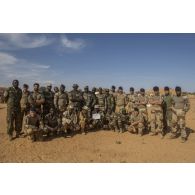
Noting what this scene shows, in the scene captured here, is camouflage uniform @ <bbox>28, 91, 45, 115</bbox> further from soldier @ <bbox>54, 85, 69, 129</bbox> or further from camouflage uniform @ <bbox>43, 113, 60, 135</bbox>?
soldier @ <bbox>54, 85, 69, 129</bbox>

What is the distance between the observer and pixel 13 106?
32.2 feet

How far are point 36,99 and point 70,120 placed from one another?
1547mm

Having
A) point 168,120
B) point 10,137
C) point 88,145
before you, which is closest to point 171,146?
point 168,120

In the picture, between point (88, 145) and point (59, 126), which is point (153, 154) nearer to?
point (88, 145)

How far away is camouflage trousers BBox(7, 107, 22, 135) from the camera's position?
9.79 m

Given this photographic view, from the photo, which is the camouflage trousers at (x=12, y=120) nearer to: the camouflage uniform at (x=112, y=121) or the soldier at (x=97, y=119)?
the soldier at (x=97, y=119)

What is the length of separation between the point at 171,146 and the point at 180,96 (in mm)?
2009

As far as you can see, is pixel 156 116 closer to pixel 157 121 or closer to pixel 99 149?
pixel 157 121

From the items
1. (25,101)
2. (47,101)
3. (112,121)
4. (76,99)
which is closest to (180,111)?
(112,121)

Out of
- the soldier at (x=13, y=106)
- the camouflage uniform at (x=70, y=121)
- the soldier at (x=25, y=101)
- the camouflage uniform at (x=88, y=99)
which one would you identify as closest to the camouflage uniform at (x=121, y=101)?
the camouflage uniform at (x=88, y=99)

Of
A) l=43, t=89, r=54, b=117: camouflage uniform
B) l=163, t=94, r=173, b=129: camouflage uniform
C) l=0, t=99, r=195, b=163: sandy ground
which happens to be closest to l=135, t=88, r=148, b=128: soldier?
l=163, t=94, r=173, b=129: camouflage uniform

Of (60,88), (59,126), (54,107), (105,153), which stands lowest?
(105,153)

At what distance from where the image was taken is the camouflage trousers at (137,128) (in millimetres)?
10703

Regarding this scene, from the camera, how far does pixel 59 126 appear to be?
33.9 feet
